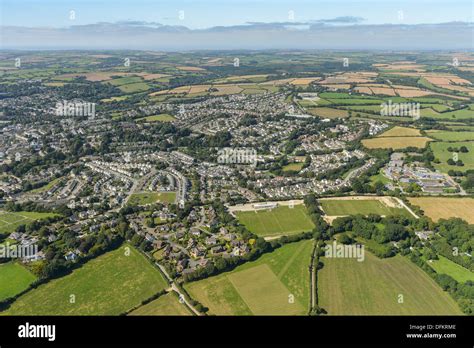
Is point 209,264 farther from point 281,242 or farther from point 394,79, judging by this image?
point 394,79

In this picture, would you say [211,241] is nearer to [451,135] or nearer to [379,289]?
[379,289]

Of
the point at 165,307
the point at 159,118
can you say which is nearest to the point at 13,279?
the point at 165,307

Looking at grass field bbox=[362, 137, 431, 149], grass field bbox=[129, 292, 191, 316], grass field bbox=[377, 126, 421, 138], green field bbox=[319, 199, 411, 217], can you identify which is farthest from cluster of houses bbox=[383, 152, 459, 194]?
grass field bbox=[129, 292, 191, 316]

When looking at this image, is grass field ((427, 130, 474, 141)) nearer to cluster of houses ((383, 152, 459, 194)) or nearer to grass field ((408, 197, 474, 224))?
cluster of houses ((383, 152, 459, 194))

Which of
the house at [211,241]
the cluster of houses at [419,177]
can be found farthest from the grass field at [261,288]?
the cluster of houses at [419,177]

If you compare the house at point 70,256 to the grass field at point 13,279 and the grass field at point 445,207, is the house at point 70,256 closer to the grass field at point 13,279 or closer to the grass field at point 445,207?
the grass field at point 13,279
